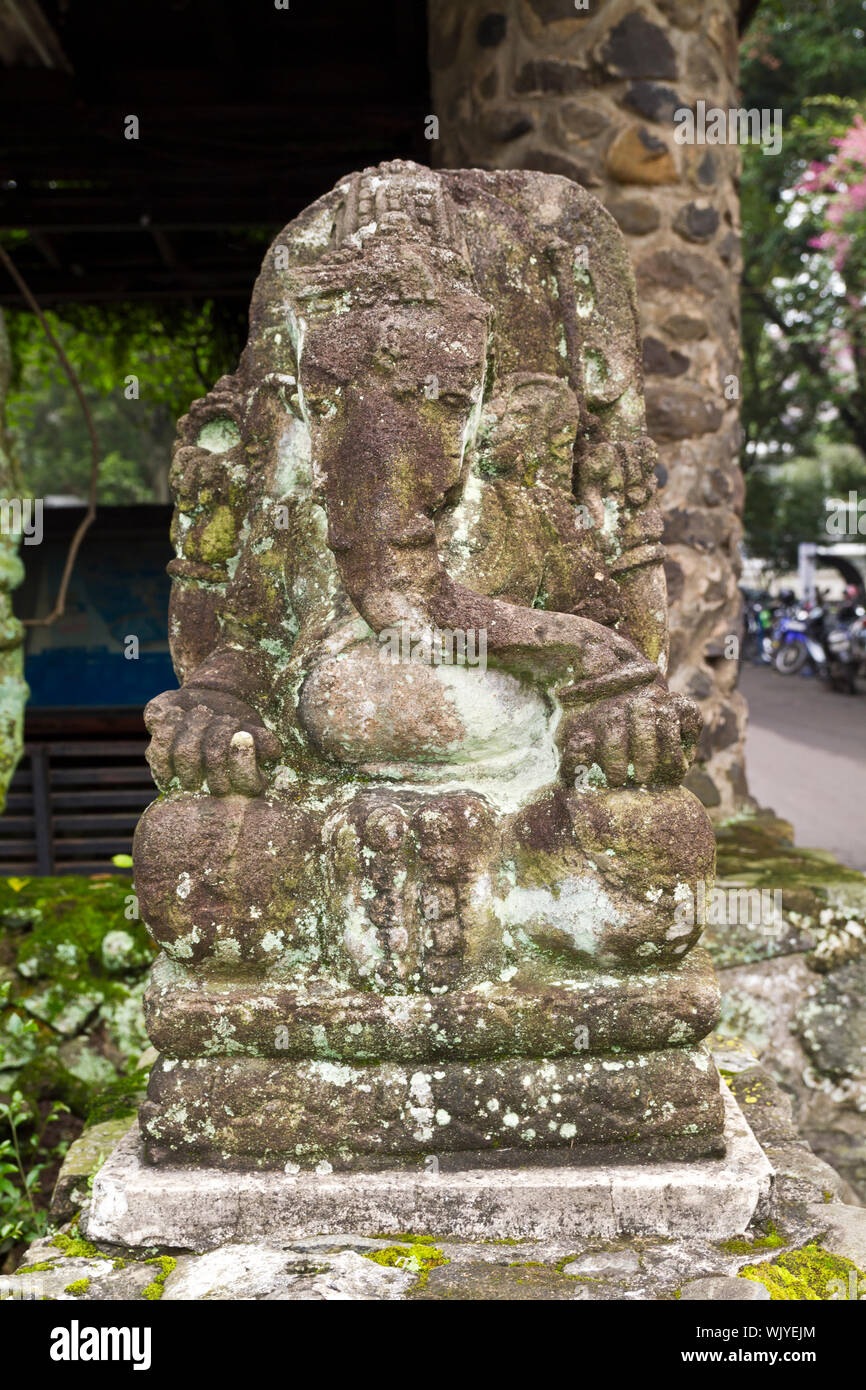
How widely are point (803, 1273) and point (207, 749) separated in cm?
121

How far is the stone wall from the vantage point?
4.02 meters

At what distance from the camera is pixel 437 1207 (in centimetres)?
192

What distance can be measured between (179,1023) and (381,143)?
5.06m

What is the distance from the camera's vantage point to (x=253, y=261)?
763 cm

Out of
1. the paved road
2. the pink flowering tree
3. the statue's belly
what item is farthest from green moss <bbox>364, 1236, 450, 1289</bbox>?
the pink flowering tree

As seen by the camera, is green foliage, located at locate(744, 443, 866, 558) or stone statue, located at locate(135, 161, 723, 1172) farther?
green foliage, located at locate(744, 443, 866, 558)

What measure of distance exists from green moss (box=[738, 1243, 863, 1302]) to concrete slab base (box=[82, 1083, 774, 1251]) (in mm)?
94

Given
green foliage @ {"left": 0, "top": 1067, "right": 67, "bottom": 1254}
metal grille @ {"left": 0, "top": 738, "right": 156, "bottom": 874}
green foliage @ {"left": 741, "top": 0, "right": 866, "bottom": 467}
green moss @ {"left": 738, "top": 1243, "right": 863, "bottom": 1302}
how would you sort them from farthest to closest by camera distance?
green foliage @ {"left": 741, "top": 0, "right": 866, "bottom": 467} < metal grille @ {"left": 0, "top": 738, "right": 156, "bottom": 874} < green foliage @ {"left": 0, "top": 1067, "right": 67, "bottom": 1254} < green moss @ {"left": 738, "top": 1243, "right": 863, "bottom": 1302}

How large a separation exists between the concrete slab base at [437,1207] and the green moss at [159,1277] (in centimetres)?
4

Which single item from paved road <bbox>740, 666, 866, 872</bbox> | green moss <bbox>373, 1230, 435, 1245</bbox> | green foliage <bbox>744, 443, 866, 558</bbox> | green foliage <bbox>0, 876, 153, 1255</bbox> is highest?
green foliage <bbox>744, 443, 866, 558</bbox>

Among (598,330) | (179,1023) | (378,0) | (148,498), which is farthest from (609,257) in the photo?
(148,498)

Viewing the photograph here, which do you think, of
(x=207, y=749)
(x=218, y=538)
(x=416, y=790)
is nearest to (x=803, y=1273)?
(x=416, y=790)

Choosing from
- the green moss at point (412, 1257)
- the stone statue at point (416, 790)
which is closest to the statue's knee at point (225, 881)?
the stone statue at point (416, 790)

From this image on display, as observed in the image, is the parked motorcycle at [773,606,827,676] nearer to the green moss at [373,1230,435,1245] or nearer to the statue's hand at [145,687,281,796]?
the statue's hand at [145,687,281,796]
